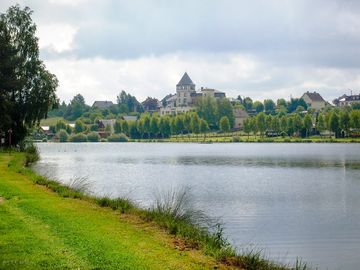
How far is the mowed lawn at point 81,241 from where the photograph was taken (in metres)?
9.77

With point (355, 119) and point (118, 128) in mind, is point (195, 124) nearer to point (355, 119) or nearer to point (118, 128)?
point (118, 128)

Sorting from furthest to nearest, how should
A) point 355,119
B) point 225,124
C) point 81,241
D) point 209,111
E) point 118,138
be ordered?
point 118,138, point 209,111, point 225,124, point 355,119, point 81,241

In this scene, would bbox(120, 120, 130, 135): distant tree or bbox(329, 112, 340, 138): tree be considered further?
bbox(120, 120, 130, 135): distant tree

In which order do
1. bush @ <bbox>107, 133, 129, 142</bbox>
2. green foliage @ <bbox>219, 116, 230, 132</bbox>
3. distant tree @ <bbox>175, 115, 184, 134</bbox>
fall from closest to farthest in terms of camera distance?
green foliage @ <bbox>219, 116, 230, 132</bbox>
distant tree @ <bbox>175, 115, 184, 134</bbox>
bush @ <bbox>107, 133, 129, 142</bbox>

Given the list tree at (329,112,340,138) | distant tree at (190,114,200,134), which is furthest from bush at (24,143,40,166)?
distant tree at (190,114,200,134)

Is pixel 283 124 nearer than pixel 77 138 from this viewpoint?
Yes

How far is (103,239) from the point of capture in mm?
11906

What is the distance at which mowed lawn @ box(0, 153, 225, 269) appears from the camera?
9.77 meters

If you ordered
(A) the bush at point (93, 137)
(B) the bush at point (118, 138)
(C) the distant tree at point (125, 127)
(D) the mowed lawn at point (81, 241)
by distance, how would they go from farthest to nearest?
(C) the distant tree at point (125, 127) < (A) the bush at point (93, 137) < (B) the bush at point (118, 138) < (D) the mowed lawn at point (81, 241)

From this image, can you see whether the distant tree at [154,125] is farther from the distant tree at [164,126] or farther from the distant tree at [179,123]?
the distant tree at [179,123]

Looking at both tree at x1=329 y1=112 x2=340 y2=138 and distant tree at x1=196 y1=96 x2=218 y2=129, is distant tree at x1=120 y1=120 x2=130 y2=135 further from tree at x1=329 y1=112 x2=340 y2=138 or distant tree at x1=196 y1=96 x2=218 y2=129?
tree at x1=329 y1=112 x2=340 y2=138

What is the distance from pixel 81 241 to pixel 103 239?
0.64 meters

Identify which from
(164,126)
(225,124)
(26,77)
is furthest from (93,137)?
(26,77)

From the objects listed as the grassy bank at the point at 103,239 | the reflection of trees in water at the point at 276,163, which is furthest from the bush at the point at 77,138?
the grassy bank at the point at 103,239
